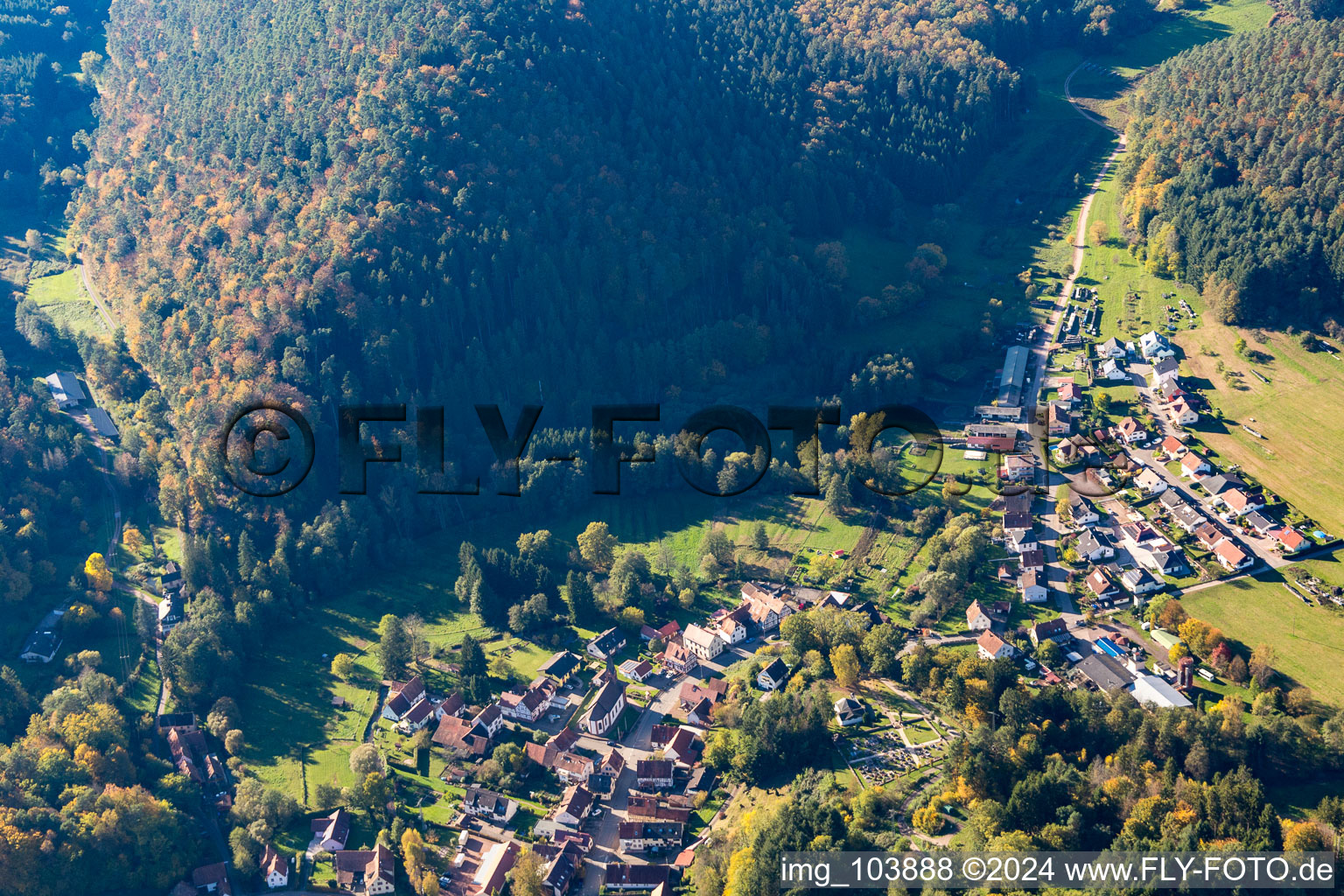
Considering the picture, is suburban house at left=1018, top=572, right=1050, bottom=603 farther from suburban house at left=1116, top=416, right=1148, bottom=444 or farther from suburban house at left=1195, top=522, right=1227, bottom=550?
suburban house at left=1116, top=416, right=1148, bottom=444

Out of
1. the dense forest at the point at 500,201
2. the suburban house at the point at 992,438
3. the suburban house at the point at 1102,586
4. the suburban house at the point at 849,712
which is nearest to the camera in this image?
the suburban house at the point at 849,712

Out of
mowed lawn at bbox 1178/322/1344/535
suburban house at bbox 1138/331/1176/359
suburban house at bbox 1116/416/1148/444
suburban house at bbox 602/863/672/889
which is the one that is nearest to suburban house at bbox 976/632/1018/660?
suburban house at bbox 602/863/672/889

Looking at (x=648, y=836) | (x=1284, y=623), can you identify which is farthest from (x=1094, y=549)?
(x=648, y=836)

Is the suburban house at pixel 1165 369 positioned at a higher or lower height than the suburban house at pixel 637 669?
higher

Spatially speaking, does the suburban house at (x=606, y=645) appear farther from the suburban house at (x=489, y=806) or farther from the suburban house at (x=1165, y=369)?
the suburban house at (x=1165, y=369)

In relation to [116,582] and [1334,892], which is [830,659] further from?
[116,582]

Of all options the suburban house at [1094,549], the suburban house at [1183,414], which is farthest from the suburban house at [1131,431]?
the suburban house at [1094,549]
